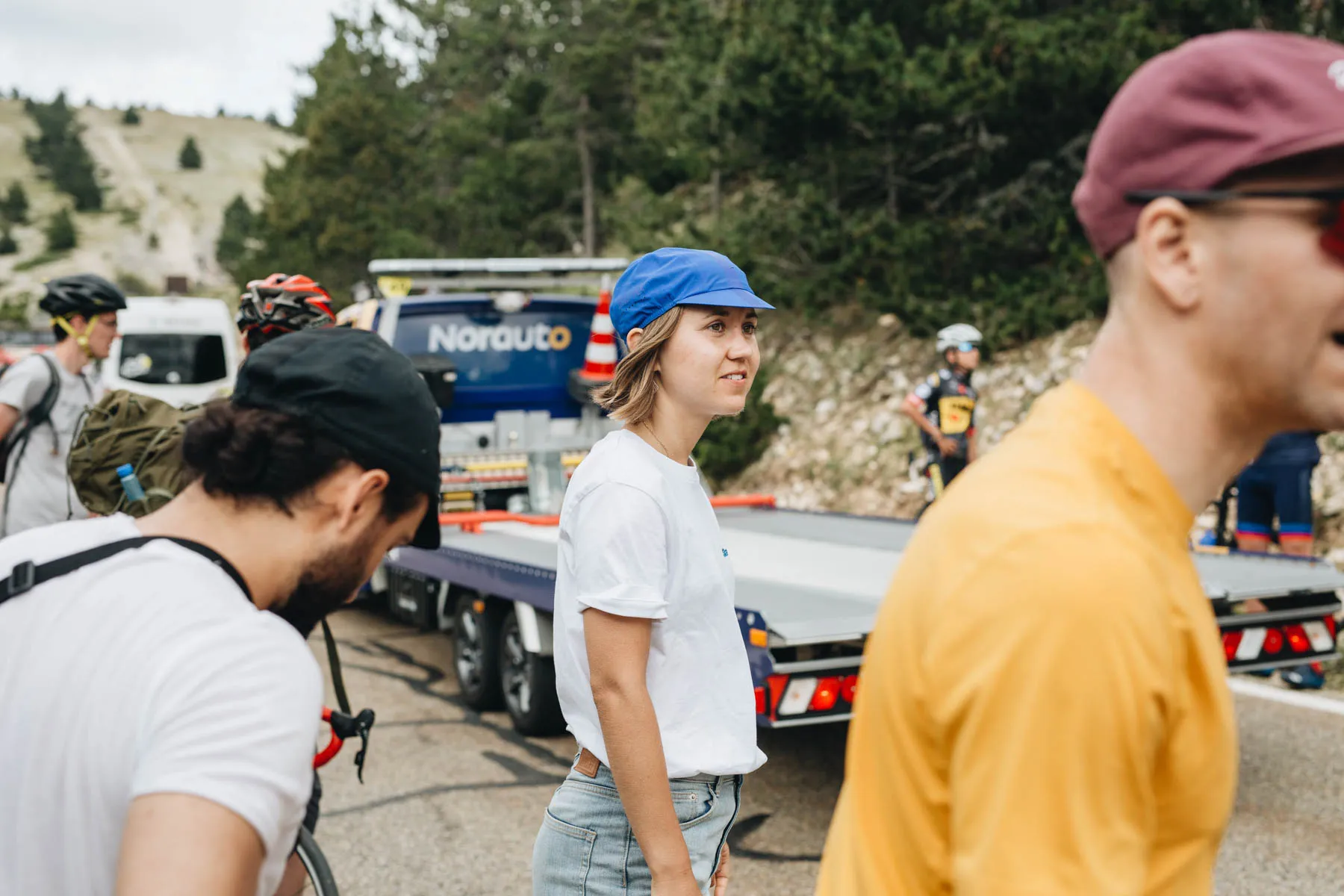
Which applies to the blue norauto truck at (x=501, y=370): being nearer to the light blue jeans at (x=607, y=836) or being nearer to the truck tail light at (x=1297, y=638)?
the truck tail light at (x=1297, y=638)

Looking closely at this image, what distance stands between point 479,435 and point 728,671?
758 cm

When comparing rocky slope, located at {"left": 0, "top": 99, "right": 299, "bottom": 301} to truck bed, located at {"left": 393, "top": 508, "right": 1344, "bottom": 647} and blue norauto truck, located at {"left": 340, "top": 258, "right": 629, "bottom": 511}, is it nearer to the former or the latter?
blue norauto truck, located at {"left": 340, "top": 258, "right": 629, "bottom": 511}

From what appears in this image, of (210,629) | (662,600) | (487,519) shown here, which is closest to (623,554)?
(662,600)

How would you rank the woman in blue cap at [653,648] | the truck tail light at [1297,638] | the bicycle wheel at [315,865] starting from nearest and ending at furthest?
the woman in blue cap at [653,648] < the bicycle wheel at [315,865] < the truck tail light at [1297,638]

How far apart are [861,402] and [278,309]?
13.1 m

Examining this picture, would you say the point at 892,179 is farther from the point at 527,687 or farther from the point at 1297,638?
the point at 1297,638

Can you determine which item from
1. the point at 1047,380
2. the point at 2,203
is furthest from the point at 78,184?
the point at 1047,380

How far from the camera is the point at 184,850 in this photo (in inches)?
48.6

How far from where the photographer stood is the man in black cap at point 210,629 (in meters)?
1.28

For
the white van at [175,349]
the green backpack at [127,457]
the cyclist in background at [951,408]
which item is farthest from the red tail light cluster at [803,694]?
the white van at [175,349]

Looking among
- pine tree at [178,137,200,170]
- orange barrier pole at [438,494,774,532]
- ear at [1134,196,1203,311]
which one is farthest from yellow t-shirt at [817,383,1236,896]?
pine tree at [178,137,200,170]

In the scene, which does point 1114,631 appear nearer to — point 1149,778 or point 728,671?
point 1149,778

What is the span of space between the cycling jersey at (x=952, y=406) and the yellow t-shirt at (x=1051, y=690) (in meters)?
10.0

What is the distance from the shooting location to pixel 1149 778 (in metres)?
1.09
